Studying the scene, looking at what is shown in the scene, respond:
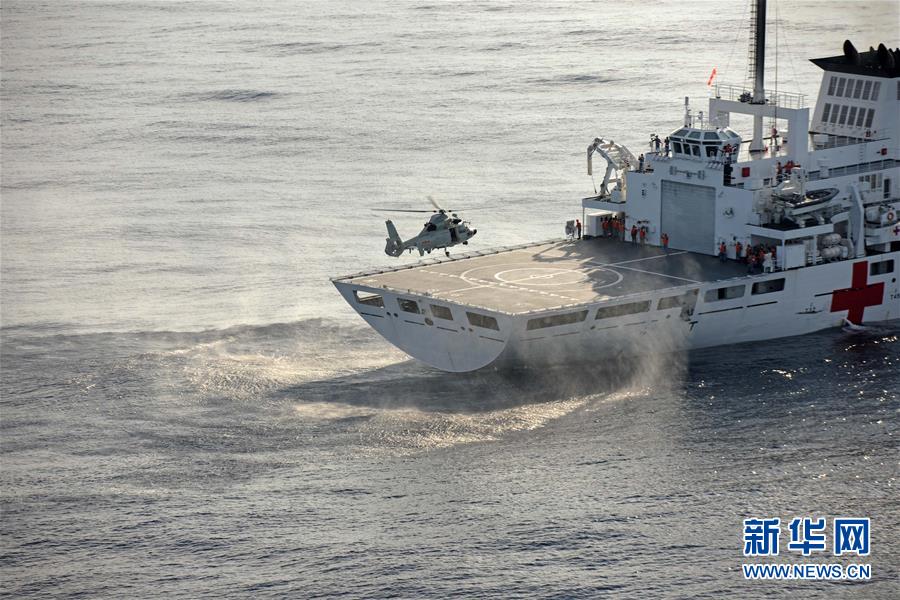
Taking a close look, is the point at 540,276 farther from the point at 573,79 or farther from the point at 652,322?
the point at 573,79

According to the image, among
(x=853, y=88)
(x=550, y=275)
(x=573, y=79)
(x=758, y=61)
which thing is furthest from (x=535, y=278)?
(x=573, y=79)

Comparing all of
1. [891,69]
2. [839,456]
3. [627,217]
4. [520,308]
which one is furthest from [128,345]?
[891,69]

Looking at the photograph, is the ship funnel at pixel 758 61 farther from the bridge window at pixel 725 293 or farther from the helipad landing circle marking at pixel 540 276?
the helipad landing circle marking at pixel 540 276

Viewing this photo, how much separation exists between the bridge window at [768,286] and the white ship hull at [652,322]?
237 mm

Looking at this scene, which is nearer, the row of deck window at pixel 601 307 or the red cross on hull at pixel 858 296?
the row of deck window at pixel 601 307

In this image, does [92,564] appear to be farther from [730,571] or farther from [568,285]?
[568,285]

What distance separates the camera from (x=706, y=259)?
86875mm

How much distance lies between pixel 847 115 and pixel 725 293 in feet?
61.1

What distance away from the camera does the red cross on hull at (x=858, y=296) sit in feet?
287

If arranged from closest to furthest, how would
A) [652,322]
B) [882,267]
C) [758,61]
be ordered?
[652,322] < [882,267] < [758,61]

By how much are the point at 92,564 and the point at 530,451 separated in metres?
19.6

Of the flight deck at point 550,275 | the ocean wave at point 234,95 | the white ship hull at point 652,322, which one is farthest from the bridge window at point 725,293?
the ocean wave at point 234,95

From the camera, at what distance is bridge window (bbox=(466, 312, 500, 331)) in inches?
2995

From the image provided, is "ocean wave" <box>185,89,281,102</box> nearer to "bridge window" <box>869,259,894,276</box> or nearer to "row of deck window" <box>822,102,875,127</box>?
"row of deck window" <box>822,102,875,127</box>
